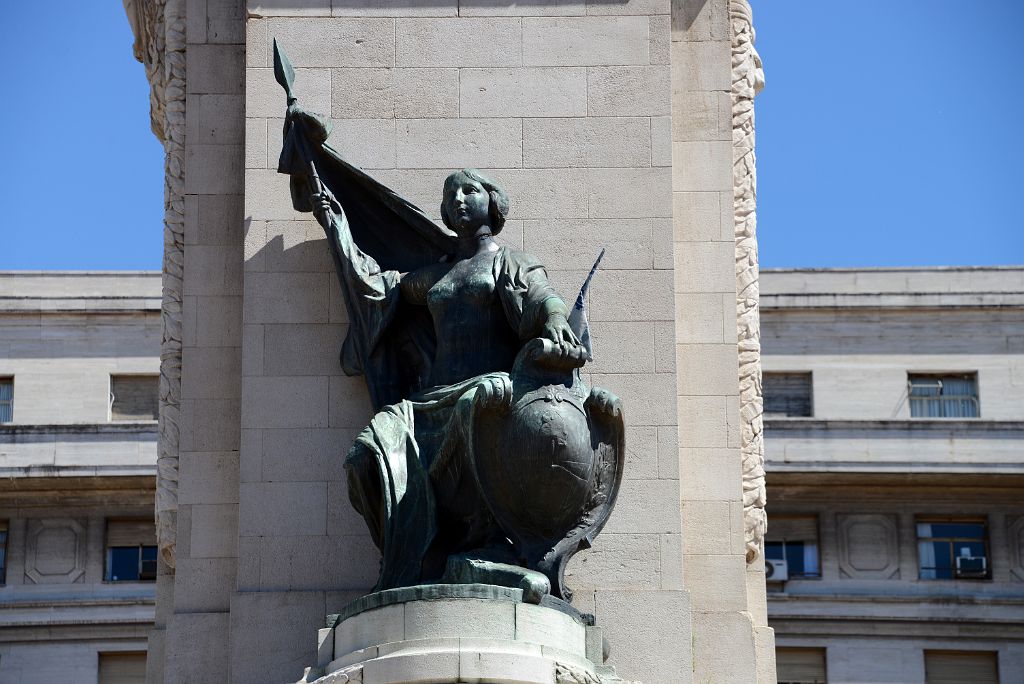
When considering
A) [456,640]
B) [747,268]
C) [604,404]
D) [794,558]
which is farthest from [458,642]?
[794,558]

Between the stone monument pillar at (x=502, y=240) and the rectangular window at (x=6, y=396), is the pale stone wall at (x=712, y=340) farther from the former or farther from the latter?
the rectangular window at (x=6, y=396)

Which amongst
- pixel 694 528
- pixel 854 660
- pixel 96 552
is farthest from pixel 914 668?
pixel 694 528

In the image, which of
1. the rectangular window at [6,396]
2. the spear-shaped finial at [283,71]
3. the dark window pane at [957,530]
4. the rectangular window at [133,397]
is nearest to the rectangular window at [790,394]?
the dark window pane at [957,530]

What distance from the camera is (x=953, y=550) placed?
4547 centimetres

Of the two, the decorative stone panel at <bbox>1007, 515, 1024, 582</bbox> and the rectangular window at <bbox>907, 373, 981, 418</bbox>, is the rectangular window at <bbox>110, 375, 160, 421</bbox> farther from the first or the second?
the decorative stone panel at <bbox>1007, 515, 1024, 582</bbox>

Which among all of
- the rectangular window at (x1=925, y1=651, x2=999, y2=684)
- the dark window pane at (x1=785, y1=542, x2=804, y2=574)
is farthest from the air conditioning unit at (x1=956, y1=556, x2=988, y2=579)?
the dark window pane at (x1=785, y1=542, x2=804, y2=574)

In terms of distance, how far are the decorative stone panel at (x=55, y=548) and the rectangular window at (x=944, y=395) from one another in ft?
50.3

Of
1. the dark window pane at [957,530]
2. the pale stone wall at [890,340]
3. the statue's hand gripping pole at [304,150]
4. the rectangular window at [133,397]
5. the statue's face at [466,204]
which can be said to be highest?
the pale stone wall at [890,340]

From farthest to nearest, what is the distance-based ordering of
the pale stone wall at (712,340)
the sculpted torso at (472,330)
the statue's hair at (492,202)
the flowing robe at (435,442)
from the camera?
the pale stone wall at (712,340), the statue's hair at (492,202), the sculpted torso at (472,330), the flowing robe at (435,442)

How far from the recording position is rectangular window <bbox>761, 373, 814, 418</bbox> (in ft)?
153

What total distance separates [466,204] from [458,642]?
411 cm

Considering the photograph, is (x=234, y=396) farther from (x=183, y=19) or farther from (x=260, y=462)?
(x=183, y=19)

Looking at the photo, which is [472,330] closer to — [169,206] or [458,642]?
[458,642]

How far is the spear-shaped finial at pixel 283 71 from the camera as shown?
22.3 meters
